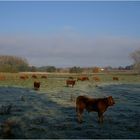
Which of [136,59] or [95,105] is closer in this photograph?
[95,105]

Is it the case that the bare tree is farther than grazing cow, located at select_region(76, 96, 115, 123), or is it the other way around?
the bare tree

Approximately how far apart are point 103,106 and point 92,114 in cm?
215

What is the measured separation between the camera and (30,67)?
115312 millimetres

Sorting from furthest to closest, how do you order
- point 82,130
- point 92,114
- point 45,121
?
point 92,114 → point 45,121 → point 82,130

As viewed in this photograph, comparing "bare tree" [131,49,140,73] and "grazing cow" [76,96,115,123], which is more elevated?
"bare tree" [131,49,140,73]

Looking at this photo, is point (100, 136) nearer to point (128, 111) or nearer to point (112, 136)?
point (112, 136)

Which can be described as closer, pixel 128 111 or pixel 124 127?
pixel 124 127

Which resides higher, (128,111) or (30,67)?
(30,67)

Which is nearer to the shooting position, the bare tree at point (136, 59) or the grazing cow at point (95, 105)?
the grazing cow at point (95, 105)

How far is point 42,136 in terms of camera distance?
32.4 ft

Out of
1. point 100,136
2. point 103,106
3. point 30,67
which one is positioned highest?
point 30,67

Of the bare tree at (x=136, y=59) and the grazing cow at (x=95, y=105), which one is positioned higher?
the bare tree at (x=136, y=59)

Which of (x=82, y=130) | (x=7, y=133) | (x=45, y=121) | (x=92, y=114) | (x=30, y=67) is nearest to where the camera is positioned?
(x=7, y=133)

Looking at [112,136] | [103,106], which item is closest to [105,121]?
[103,106]
